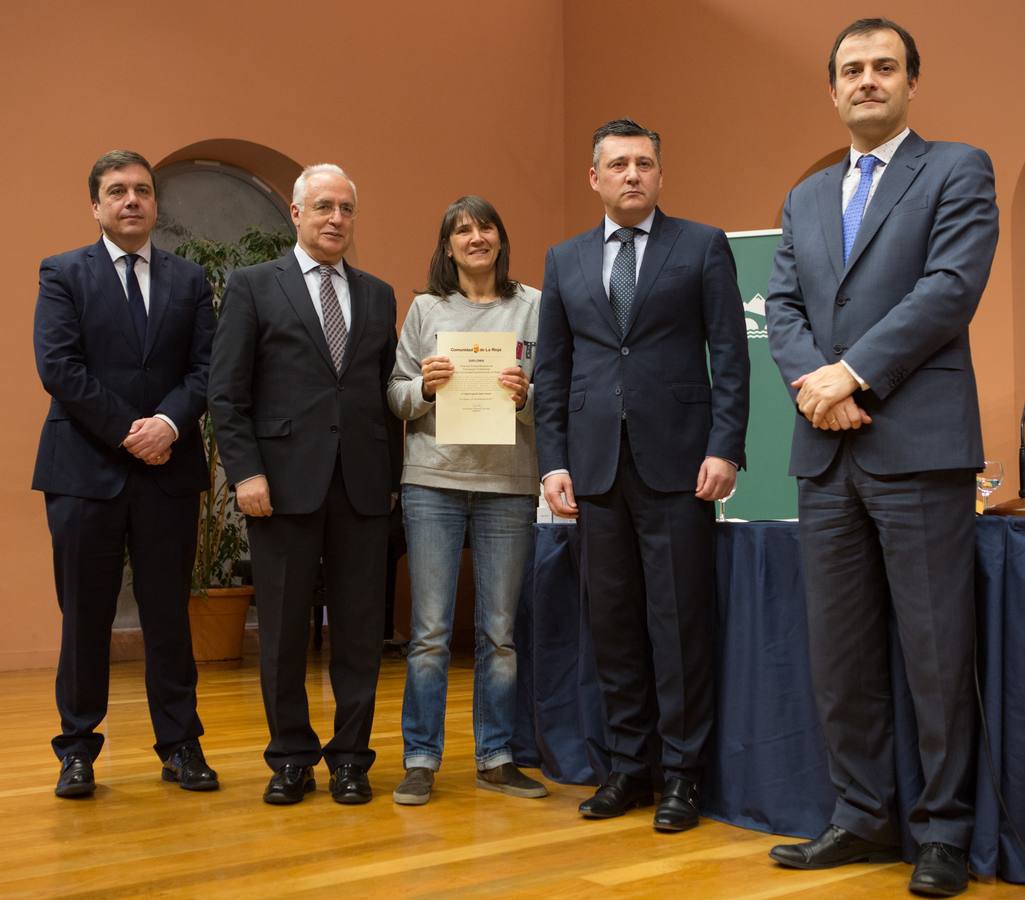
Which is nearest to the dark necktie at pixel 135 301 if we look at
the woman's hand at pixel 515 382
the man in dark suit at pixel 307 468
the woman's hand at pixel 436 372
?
the man in dark suit at pixel 307 468

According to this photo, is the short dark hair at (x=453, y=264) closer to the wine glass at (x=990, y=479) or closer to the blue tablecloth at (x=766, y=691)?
the blue tablecloth at (x=766, y=691)

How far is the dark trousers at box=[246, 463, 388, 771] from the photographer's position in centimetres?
310

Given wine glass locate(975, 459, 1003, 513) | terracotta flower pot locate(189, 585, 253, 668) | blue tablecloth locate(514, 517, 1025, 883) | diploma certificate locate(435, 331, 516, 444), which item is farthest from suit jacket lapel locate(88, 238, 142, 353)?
terracotta flower pot locate(189, 585, 253, 668)

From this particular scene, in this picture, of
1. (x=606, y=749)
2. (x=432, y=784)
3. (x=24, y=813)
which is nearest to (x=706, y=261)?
(x=606, y=749)

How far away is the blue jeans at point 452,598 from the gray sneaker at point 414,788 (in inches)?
0.8

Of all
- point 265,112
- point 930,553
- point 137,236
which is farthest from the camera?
point 265,112

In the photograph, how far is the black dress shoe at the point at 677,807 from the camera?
9.19 feet

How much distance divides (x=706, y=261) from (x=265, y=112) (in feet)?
14.5

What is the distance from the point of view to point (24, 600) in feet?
19.5

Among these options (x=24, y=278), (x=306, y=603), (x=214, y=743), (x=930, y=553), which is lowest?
(x=214, y=743)

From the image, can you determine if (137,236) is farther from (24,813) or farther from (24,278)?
(24,278)

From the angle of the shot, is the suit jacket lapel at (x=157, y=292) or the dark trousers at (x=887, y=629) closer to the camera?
the dark trousers at (x=887, y=629)

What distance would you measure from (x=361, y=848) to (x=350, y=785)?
430 mm

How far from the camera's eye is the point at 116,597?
128 inches
